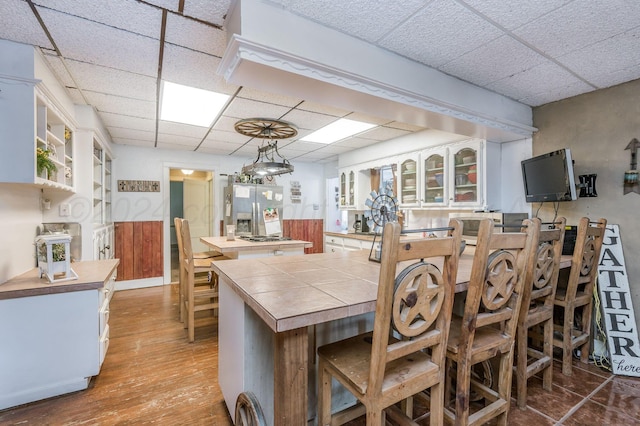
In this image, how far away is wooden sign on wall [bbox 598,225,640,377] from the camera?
2281 millimetres

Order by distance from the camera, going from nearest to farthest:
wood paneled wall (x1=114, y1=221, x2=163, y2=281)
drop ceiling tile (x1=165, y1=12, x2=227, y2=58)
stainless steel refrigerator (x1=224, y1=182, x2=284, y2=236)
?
drop ceiling tile (x1=165, y1=12, x2=227, y2=58) < wood paneled wall (x1=114, y1=221, x2=163, y2=281) < stainless steel refrigerator (x1=224, y1=182, x2=284, y2=236)

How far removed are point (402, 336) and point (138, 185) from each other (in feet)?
16.6

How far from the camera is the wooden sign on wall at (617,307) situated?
89.8 inches

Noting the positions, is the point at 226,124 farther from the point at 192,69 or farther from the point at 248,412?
the point at 248,412

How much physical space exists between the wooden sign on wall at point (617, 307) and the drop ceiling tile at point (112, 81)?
4.14 meters

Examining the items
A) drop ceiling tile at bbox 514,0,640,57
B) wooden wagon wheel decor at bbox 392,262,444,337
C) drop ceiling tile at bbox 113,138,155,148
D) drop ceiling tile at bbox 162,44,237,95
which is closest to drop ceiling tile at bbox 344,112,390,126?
drop ceiling tile at bbox 162,44,237,95

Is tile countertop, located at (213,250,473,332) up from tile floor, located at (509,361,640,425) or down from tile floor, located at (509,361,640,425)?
up

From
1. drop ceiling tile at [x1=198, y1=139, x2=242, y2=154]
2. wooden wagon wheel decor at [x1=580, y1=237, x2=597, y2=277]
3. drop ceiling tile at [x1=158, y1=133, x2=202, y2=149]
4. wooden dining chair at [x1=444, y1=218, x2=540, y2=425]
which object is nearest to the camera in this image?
wooden dining chair at [x1=444, y1=218, x2=540, y2=425]

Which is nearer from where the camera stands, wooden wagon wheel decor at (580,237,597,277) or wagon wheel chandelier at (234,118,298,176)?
wooden wagon wheel decor at (580,237,597,277)

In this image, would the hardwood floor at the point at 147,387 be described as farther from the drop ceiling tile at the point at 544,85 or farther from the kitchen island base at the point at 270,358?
the drop ceiling tile at the point at 544,85

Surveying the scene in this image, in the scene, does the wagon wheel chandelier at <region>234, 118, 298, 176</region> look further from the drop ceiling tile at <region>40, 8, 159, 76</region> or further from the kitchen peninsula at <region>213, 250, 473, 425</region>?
the kitchen peninsula at <region>213, 250, 473, 425</region>

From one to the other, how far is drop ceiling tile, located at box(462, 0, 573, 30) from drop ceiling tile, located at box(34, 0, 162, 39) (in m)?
1.71

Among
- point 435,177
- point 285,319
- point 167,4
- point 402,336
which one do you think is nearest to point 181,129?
point 167,4

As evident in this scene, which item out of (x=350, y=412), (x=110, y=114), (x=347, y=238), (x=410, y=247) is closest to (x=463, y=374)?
(x=350, y=412)
